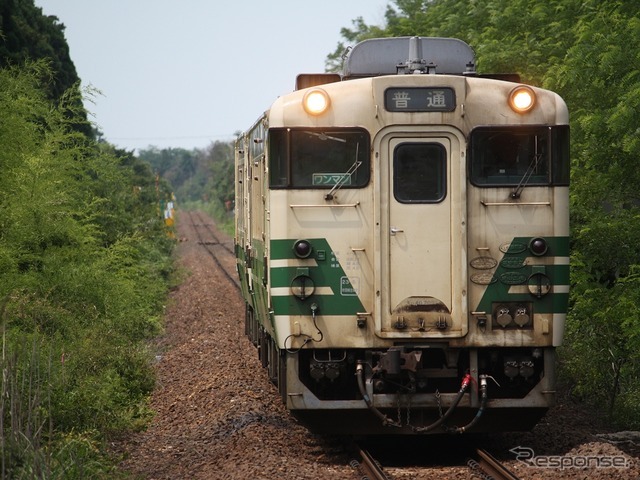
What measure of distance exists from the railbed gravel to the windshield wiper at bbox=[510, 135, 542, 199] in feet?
7.59

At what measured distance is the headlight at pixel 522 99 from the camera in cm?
912

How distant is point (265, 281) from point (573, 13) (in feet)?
32.2

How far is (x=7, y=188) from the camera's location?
14.3 metres

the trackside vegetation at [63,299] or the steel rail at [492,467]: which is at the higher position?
the trackside vegetation at [63,299]

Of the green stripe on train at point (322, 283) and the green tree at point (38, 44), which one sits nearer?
the green stripe on train at point (322, 283)

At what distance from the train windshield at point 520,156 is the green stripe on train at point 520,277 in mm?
547

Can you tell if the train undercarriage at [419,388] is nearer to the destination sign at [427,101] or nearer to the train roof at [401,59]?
the destination sign at [427,101]

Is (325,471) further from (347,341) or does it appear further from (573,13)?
(573,13)

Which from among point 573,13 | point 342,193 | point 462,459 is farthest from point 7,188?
point 573,13

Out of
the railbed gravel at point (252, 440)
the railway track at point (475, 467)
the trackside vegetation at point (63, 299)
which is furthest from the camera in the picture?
the trackside vegetation at point (63, 299)

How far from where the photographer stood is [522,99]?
9148 mm

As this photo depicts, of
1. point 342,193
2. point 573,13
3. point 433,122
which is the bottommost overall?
point 342,193

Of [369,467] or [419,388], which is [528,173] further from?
[369,467]

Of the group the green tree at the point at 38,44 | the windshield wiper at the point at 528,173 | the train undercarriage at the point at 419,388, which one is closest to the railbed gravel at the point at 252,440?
the train undercarriage at the point at 419,388
